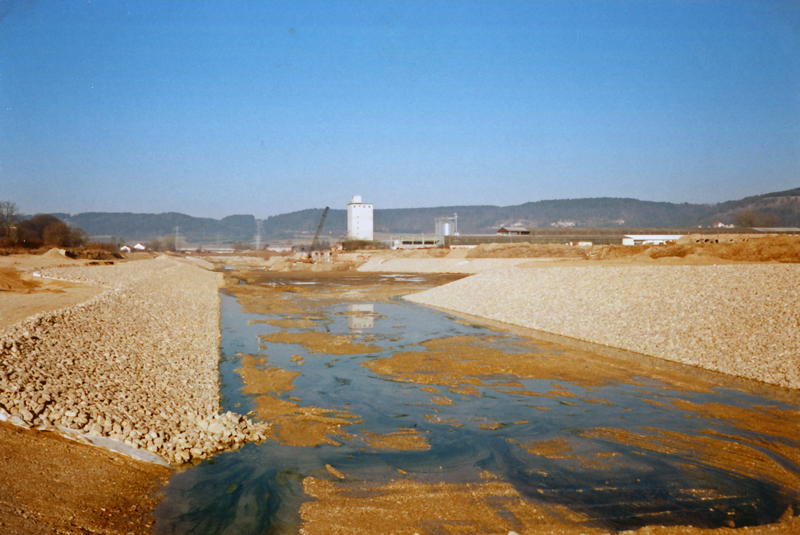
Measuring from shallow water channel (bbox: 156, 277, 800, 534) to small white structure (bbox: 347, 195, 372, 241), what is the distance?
127m

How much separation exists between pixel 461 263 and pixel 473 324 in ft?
155

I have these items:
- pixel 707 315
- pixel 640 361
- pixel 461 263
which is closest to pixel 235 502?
pixel 640 361

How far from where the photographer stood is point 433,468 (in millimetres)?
8727

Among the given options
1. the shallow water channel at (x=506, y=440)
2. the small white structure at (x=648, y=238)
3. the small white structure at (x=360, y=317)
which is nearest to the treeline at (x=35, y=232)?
the small white structure at (x=360, y=317)

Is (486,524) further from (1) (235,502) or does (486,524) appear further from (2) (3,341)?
(2) (3,341)

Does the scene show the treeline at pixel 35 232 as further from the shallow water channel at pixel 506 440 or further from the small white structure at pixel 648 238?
the small white structure at pixel 648 238

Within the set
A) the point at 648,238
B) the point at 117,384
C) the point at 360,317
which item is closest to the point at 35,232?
the point at 360,317

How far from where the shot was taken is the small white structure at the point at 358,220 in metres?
144

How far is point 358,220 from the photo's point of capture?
145000 mm

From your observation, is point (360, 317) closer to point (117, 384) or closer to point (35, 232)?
point (117, 384)

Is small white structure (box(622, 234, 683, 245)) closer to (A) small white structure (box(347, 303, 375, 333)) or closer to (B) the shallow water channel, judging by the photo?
(A) small white structure (box(347, 303, 375, 333))

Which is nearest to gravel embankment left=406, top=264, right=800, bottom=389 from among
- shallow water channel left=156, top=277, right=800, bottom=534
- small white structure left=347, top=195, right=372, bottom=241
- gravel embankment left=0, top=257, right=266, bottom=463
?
shallow water channel left=156, top=277, right=800, bottom=534

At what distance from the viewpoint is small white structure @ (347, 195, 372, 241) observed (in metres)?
144

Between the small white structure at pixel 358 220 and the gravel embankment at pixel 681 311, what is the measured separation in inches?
4541
